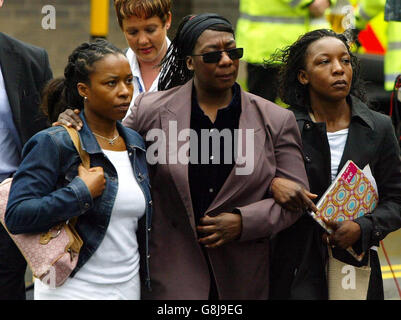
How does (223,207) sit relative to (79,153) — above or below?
below

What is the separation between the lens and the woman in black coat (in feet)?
14.9

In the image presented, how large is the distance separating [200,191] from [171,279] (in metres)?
0.44

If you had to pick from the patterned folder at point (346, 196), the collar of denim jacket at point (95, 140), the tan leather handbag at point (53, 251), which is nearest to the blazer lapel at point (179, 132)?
the collar of denim jacket at point (95, 140)

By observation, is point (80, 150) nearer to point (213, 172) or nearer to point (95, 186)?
point (95, 186)

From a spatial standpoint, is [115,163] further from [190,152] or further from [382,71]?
[382,71]

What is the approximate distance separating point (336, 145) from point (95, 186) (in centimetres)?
136

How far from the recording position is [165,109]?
438 centimetres

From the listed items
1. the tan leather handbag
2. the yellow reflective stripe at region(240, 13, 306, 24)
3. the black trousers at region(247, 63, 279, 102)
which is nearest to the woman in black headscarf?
the tan leather handbag

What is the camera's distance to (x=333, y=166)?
4.60 m

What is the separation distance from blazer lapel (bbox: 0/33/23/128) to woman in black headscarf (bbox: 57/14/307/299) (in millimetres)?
940

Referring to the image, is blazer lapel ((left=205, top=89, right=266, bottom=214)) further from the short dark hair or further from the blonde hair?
the blonde hair

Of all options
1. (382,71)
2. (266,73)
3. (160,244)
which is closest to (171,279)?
(160,244)

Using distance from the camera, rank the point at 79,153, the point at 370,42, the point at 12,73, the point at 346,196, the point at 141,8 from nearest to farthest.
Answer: the point at 79,153, the point at 346,196, the point at 12,73, the point at 141,8, the point at 370,42

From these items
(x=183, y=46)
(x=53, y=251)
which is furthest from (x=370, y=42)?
(x=53, y=251)
